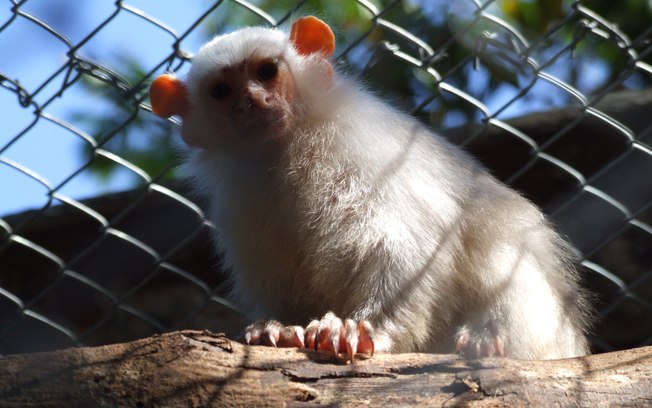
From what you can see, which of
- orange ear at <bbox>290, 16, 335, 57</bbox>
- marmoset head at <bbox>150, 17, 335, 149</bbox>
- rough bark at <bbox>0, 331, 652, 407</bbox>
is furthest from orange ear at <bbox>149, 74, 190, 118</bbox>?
rough bark at <bbox>0, 331, 652, 407</bbox>

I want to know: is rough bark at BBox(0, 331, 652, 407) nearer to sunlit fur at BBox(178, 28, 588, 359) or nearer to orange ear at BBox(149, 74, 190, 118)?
sunlit fur at BBox(178, 28, 588, 359)

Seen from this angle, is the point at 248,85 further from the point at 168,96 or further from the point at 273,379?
the point at 273,379

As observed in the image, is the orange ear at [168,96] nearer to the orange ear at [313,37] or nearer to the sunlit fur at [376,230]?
the sunlit fur at [376,230]

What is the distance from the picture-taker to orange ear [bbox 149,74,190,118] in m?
4.28

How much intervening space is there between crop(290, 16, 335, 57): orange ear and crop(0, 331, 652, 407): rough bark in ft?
6.27

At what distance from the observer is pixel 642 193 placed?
5371mm

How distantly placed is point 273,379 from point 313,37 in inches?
84.3

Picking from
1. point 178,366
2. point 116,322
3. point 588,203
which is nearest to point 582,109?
point 588,203

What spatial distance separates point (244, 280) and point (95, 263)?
5.31 feet

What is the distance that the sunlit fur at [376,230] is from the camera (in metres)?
3.59

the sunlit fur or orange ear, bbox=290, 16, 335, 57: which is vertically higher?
orange ear, bbox=290, 16, 335, 57

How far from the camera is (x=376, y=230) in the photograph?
11.8 feet

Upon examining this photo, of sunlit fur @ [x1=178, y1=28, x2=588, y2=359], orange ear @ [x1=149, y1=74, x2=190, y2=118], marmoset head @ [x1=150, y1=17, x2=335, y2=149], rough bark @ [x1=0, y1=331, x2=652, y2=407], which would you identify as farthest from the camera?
orange ear @ [x1=149, y1=74, x2=190, y2=118]

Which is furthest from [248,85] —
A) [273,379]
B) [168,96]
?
[273,379]
